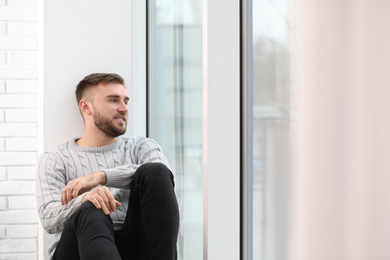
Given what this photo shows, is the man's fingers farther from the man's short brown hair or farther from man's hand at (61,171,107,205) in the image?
the man's short brown hair

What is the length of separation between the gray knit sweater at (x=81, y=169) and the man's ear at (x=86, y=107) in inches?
6.2

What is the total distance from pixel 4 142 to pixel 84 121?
25.8 inches

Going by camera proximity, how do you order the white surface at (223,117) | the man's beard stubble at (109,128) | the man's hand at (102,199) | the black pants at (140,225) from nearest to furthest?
1. the white surface at (223,117)
2. the black pants at (140,225)
3. the man's hand at (102,199)
4. the man's beard stubble at (109,128)

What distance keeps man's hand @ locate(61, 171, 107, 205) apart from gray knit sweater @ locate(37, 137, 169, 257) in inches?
0.7

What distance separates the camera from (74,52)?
2514 mm

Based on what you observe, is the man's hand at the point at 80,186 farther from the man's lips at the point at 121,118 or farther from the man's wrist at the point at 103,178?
the man's lips at the point at 121,118

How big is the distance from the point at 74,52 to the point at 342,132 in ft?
5.87

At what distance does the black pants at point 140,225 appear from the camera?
64.6 inches

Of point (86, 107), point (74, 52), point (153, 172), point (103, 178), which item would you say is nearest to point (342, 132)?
point (153, 172)

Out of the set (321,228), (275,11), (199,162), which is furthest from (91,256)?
(275,11)

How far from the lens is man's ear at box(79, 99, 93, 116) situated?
234 cm

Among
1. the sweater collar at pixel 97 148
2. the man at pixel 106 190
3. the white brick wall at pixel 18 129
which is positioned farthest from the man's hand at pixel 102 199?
the white brick wall at pixel 18 129

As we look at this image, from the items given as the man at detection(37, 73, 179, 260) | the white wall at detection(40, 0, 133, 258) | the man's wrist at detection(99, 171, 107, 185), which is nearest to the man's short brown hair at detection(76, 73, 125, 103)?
the man at detection(37, 73, 179, 260)

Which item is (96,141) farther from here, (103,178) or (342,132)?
(342,132)
